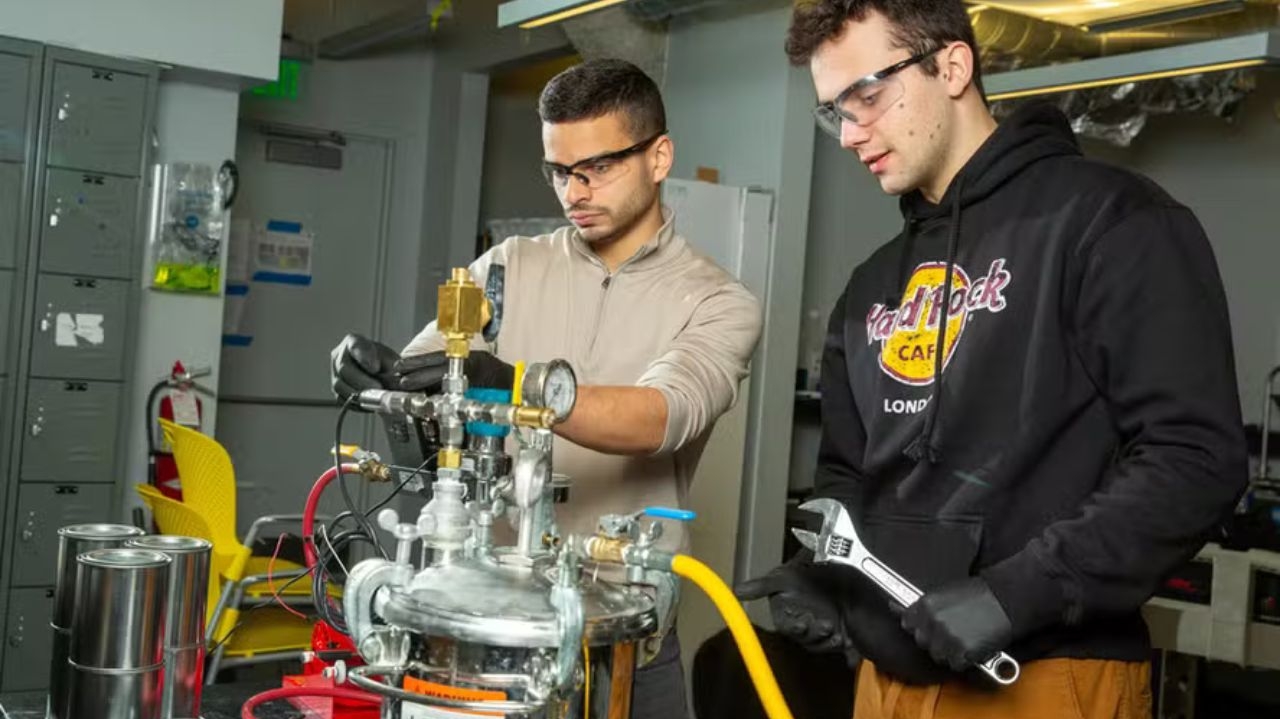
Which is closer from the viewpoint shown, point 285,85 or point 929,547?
point 929,547

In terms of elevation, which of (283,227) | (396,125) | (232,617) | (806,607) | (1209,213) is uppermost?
(396,125)

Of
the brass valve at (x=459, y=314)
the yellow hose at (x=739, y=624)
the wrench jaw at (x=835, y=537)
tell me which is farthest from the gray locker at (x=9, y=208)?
the yellow hose at (x=739, y=624)

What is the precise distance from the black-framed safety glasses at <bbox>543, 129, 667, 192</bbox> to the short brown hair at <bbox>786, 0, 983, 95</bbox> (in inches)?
13.8

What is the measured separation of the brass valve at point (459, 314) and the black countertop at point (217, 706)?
0.52m

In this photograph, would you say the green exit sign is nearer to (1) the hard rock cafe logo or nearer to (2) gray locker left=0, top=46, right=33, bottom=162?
(2) gray locker left=0, top=46, right=33, bottom=162

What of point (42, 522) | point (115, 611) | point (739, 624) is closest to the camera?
point (739, 624)

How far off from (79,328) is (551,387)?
3596 millimetres

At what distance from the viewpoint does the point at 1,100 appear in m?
4.12

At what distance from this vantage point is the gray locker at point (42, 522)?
4.20m

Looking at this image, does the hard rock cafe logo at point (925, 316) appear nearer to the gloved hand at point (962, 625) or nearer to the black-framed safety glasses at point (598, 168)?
the gloved hand at point (962, 625)

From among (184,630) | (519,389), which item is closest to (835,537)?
(519,389)

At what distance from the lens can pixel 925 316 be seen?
1515mm

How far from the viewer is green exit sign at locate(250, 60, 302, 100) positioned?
6344 millimetres

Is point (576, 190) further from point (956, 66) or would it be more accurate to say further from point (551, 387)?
point (551, 387)
